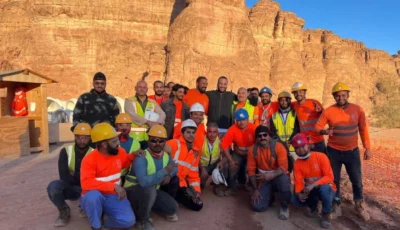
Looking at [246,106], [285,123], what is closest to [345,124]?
[285,123]

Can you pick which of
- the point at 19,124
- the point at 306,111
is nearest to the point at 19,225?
the point at 306,111

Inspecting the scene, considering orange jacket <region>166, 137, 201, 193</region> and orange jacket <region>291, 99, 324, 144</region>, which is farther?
orange jacket <region>291, 99, 324, 144</region>

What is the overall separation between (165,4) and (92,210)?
46.1 meters

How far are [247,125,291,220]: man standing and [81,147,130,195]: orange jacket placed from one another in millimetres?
2393

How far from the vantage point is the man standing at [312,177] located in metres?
4.86

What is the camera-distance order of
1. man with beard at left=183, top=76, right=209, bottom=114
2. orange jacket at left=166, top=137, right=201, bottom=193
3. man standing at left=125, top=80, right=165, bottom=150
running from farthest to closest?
man with beard at left=183, top=76, right=209, bottom=114 → man standing at left=125, top=80, right=165, bottom=150 → orange jacket at left=166, top=137, right=201, bottom=193

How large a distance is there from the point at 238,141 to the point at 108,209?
288 cm

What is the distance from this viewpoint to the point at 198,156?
544 centimetres

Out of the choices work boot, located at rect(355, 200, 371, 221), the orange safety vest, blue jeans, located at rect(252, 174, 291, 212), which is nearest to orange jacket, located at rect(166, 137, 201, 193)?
blue jeans, located at rect(252, 174, 291, 212)

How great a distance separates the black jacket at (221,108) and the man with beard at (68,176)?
321 cm

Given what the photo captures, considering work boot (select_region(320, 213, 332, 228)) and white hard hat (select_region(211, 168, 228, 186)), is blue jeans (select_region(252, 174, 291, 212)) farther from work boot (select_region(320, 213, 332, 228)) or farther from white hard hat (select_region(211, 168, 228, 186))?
white hard hat (select_region(211, 168, 228, 186))

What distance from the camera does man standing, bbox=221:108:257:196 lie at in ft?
19.3

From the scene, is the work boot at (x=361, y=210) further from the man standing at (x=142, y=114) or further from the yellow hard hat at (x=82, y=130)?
the yellow hard hat at (x=82, y=130)

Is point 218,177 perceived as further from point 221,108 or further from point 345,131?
point 345,131
